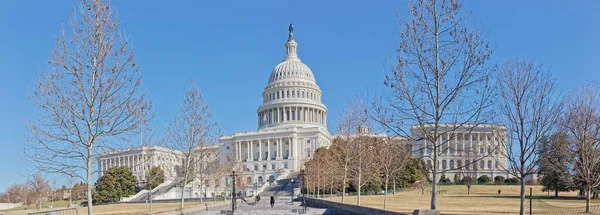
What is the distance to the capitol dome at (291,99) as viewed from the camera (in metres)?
154

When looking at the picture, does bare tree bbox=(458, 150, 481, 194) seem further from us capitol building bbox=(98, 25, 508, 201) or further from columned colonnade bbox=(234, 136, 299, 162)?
columned colonnade bbox=(234, 136, 299, 162)

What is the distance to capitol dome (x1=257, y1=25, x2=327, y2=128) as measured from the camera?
154 metres

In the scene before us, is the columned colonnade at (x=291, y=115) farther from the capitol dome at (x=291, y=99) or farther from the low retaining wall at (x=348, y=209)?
the low retaining wall at (x=348, y=209)

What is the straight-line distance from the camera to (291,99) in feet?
505

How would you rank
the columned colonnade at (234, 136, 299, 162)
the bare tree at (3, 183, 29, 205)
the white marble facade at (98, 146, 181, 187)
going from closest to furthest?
1. the white marble facade at (98, 146, 181, 187)
2. the bare tree at (3, 183, 29, 205)
3. the columned colonnade at (234, 136, 299, 162)

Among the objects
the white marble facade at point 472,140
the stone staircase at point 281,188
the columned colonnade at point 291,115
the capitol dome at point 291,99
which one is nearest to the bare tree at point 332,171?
the white marble facade at point 472,140

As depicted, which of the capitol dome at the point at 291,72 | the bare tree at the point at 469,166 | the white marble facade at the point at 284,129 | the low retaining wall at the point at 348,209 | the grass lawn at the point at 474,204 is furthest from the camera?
the capitol dome at the point at 291,72

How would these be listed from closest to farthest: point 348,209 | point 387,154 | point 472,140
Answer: point 348,209
point 472,140
point 387,154

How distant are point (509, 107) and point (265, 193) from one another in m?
71.6

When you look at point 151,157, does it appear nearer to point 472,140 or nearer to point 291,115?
point 472,140

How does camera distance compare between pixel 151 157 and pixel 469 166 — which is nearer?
pixel 151 157

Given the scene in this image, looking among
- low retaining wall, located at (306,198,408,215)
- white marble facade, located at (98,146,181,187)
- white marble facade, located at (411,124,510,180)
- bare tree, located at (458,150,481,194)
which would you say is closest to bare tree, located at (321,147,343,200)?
low retaining wall, located at (306,198,408,215)

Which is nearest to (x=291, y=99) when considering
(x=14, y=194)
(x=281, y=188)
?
(x=281, y=188)

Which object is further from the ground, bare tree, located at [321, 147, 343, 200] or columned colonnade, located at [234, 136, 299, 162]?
bare tree, located at [321, 147, 343, 200]
